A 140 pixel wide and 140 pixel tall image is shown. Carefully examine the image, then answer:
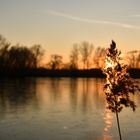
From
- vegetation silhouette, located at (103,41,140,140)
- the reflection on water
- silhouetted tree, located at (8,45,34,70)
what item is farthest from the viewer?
silhouetted tree, located at (8,45,34,70)

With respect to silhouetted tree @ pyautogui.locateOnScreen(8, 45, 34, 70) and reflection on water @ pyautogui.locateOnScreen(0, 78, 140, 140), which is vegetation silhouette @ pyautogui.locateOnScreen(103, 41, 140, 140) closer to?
reflection on water @ pyautogui.locateOnScreen(0, 78, 140, 140)

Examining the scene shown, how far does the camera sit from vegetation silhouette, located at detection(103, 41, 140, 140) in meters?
14.5

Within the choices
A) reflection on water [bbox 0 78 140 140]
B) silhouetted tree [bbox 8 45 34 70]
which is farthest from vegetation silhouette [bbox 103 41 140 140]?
silhouetted tree [bbox 8 45 34 70]

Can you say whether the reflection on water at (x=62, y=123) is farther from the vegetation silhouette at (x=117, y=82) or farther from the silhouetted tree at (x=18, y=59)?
the silhouetted tree at (x=18, y=59)

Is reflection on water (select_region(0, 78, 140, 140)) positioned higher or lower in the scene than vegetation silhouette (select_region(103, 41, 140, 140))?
lower

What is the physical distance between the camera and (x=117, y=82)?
1454 cm

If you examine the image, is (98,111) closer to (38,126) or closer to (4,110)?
(4,110)

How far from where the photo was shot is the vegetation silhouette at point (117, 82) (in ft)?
47.6

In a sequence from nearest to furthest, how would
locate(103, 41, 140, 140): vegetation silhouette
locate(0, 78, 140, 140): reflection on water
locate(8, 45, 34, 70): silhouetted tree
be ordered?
locate(103, 41, 140, 140): vegetation silhouette → locate(0, 78, 140, 140): reflection on water → locate(8, 45, 34, 70): silhouetted tree

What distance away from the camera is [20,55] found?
150 meters

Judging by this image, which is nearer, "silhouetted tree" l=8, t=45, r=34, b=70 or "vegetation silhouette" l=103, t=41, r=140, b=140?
"vegetation silhouette" l=103, t=41, r=140, b=140

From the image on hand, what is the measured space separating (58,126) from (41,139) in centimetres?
494

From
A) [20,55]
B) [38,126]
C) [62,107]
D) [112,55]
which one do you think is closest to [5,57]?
[20,55]

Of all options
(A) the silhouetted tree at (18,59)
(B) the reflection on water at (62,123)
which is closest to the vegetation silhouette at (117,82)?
(B) the reflection on water at (62,123)
